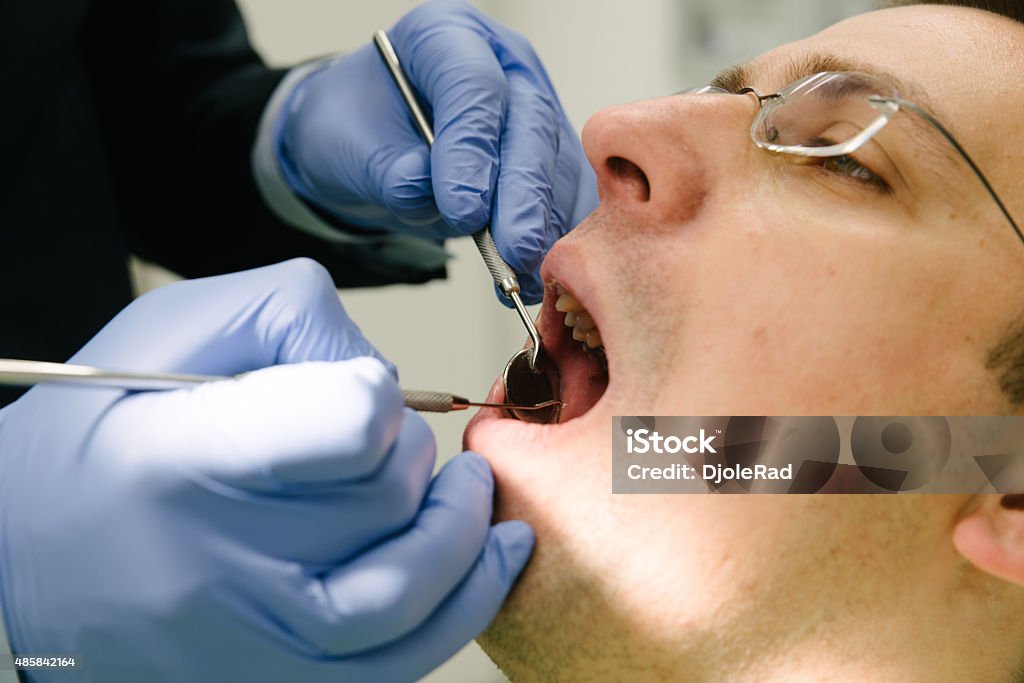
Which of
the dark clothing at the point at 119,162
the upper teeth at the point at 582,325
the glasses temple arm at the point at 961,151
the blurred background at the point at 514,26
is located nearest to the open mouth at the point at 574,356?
the upper teeth at the point at 582,325

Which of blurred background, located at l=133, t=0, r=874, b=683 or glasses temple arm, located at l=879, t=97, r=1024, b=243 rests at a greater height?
glasses temple arm, located at l=879, t=97, r=1024, b=243

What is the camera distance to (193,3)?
1.62 meters

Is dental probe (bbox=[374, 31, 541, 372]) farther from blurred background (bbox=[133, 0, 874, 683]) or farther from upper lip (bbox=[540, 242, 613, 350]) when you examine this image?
blurred background (bbox=[133, 0, 874, 683])

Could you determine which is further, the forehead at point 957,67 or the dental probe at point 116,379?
the forehead at point 957,67

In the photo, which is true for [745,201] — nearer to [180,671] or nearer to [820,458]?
[820,458]

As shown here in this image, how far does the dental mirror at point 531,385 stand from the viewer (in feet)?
3.57

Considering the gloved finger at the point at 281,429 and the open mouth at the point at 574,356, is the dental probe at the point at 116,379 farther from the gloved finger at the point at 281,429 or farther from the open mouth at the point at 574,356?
the open mouth at the point at 574,356

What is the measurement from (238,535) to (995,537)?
0.75 meters

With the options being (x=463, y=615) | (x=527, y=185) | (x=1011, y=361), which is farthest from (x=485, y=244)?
(x=1011, y=361)

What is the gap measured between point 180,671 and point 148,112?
4.07 ft

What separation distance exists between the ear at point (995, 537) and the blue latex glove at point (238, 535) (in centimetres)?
49

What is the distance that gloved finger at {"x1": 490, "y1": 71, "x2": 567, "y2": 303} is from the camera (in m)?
Result: 1.10

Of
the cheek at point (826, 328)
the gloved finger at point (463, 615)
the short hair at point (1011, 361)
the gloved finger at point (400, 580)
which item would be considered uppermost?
the cheek at point (826, 328)

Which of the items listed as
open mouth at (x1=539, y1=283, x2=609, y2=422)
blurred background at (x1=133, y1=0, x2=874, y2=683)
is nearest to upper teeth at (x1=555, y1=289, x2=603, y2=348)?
open mouth at (x1=539, y1=283, x2=609, y2=422)
